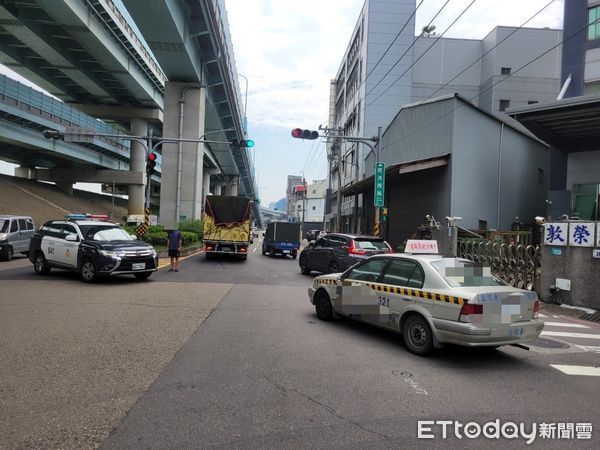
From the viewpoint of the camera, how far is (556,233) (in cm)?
1182

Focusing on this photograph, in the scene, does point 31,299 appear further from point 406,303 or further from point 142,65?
point 142,65

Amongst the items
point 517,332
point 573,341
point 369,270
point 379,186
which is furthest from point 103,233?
point 379,186

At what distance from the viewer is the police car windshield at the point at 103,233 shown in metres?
13.1

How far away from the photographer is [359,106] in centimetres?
4972

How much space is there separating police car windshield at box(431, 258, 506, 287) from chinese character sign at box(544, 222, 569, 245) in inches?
246

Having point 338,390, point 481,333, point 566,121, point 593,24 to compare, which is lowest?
point 338,390

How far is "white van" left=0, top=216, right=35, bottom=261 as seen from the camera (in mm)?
18312

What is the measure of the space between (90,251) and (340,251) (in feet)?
25.1

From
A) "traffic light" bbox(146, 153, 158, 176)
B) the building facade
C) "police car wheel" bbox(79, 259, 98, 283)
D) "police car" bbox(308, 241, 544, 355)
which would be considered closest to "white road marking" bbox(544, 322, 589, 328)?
"police car" bbox(308, 241, 544, 355)

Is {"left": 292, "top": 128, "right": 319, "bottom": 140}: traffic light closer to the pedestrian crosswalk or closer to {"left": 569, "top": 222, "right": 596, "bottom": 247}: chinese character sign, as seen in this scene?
{"left": 569, "top": 222, "right": 596, "bottom": 247}: chinese character sign

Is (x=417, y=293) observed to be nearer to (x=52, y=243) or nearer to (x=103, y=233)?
(x=103, y=233)

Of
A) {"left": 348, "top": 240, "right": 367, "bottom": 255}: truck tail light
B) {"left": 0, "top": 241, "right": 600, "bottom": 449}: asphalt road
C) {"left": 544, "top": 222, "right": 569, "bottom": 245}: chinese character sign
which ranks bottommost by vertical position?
{"left": 0, "top": 241, "right": 600, "bottom": 449}: asphalt road

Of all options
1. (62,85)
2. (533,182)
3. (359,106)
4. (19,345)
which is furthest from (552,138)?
(62,85)

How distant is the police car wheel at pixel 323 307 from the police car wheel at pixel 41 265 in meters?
9.40
